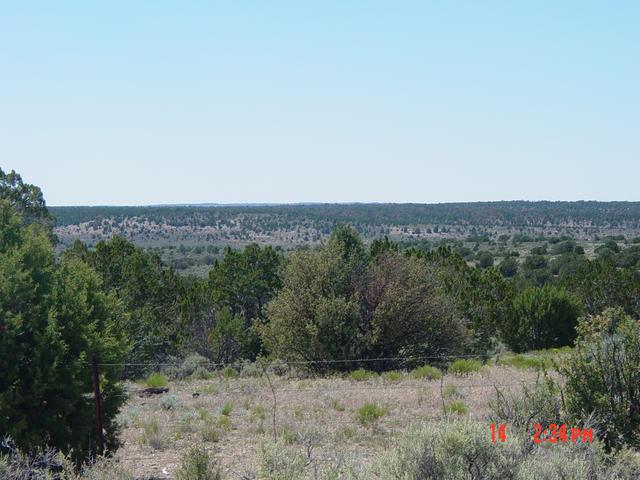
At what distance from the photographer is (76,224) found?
320 feet

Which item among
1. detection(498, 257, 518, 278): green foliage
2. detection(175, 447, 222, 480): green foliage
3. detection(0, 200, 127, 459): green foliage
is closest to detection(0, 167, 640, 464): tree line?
detection(0, 200, 127, 459): green foliage

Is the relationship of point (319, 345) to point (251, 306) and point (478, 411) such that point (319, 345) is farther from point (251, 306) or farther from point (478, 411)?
point (251, 306)

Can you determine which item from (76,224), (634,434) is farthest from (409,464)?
(76,224)

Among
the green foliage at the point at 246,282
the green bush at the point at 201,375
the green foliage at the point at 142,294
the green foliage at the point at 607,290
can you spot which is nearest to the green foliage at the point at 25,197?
the green foliage at the point at 142,294

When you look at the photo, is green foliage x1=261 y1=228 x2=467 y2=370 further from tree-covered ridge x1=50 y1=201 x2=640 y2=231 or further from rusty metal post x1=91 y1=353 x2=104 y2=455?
tree-covered ridge x1=50 y1=201 x2=640 y2=231

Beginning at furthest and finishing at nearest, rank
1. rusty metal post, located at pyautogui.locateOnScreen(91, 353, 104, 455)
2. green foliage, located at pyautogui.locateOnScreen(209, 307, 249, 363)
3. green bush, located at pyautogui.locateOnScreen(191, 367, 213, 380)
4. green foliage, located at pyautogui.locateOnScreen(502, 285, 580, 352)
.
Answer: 1. green foliage, located at pyautogui.locateOnScreen(502, 285, 580, 352)
2. green foliage, located at pyautogui.locateOnScreen(209, 307, 249, 363)
3. green bush, located at pyautogui.locateOnScreen(191, 367, 213, 380)
4. rusty metal post, located at pyautogui.locateOnScreen(91, 353, 104, 455)

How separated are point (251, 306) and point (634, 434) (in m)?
28.5

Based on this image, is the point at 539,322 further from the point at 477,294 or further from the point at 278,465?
the point at 278,465

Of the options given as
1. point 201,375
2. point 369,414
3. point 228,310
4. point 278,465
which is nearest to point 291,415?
point 369,414

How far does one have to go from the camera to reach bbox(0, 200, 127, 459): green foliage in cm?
772

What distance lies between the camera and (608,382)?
8.35m
